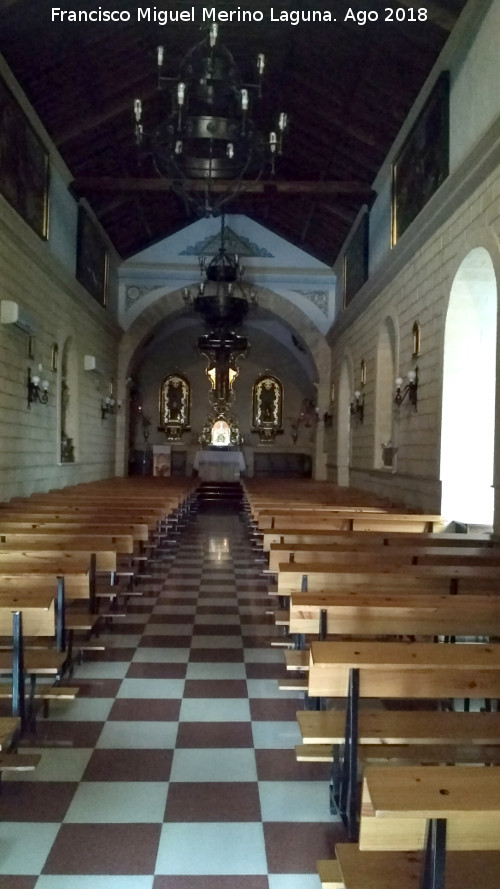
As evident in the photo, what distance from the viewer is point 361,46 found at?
800 cm

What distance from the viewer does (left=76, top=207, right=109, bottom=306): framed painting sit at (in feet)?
37.9

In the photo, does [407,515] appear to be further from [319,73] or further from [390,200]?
[319,73]

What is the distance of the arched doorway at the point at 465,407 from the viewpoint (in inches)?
283

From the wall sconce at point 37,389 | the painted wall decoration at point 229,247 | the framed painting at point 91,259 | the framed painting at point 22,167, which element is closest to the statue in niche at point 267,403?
the painted wall decoration at point 229,247

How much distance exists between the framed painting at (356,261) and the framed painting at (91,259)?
180 inches

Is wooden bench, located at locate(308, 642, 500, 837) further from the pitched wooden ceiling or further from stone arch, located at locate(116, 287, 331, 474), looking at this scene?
stone arch, located at locate(116, 287, 331, 474)

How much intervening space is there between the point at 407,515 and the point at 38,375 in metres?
5.12

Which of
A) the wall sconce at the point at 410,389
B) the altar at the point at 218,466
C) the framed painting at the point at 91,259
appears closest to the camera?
the wall sconce at the point at 410,389

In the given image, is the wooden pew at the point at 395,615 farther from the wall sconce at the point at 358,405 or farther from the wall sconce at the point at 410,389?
the wall sconce at the point at 358,405

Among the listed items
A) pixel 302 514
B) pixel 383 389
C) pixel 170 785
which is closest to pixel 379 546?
pixel 302 514

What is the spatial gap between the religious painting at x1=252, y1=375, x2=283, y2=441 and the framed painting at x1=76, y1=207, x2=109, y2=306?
26.1 feet

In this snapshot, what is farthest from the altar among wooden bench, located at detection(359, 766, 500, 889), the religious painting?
wooden bench, located at detection(359, 766, 500, 889)

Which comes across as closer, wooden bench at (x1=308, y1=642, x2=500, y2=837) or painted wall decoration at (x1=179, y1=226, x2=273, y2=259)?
wooden bench at (x1=308, y1=642, x2=500, y2=837)

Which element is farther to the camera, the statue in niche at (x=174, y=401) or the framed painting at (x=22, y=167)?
the statue in niche at (x=174, y=401)
